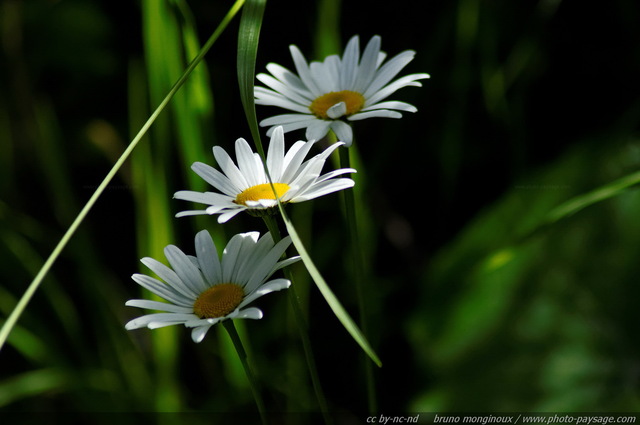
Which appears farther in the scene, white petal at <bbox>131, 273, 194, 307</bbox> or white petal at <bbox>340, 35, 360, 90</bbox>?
white petal at <bbox>340, 35, 360, 90</bbox>

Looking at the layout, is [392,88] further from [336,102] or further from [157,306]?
[157,306]

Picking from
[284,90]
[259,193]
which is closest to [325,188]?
[259,193]

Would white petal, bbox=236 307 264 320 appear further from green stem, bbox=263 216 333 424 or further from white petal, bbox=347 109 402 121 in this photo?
white petal, bbox=347 109 402 121

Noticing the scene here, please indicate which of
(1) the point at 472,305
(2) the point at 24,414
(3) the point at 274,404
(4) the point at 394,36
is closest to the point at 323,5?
(4) the point at 394,36

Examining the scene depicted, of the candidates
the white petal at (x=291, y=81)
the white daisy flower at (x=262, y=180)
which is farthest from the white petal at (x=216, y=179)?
the white petal at (x=291, y=81)

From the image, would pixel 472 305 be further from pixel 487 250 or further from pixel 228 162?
pixel 228 162

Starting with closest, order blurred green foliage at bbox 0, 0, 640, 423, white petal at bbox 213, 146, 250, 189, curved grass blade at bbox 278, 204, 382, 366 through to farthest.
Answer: curved grass blade at bbox 278, 204, 382, 366 < white petal at bbox 213, 146, 250, 189 < blurred green foliage at bbox 0, 0, 640, 423

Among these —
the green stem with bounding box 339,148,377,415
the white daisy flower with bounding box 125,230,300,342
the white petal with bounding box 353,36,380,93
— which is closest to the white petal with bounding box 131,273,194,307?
the white daisy flower with bounding box 125,230,300,342
